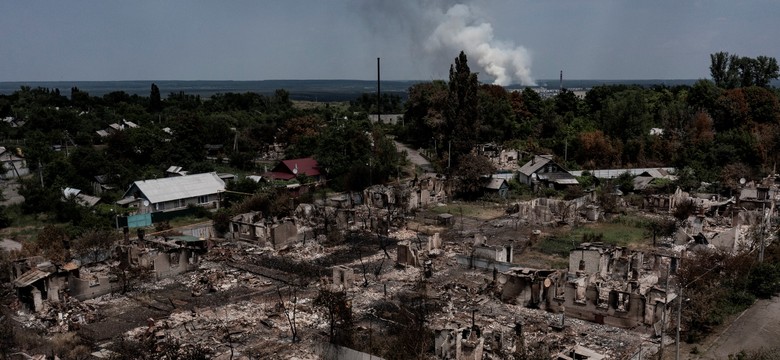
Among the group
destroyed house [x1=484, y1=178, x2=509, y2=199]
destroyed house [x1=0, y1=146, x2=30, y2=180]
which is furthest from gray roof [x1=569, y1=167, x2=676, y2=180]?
destroyed house [x1=0, y1=146, x2=30, y2=180]

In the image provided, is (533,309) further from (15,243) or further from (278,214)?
(15,243)

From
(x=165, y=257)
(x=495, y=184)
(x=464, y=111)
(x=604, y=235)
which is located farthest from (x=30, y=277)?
(x=464, y=111)

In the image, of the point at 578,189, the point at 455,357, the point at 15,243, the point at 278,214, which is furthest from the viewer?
the point at 578,189

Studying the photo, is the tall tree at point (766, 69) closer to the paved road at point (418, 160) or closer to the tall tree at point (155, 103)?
the paved road at point (418, 160)

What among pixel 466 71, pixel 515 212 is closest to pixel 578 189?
pixel 515 212

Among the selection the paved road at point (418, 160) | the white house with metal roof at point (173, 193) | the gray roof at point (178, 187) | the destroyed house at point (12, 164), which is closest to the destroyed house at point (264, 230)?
the white house with metal roof at point (173, 193)

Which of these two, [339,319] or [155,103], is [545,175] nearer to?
[339,319]
